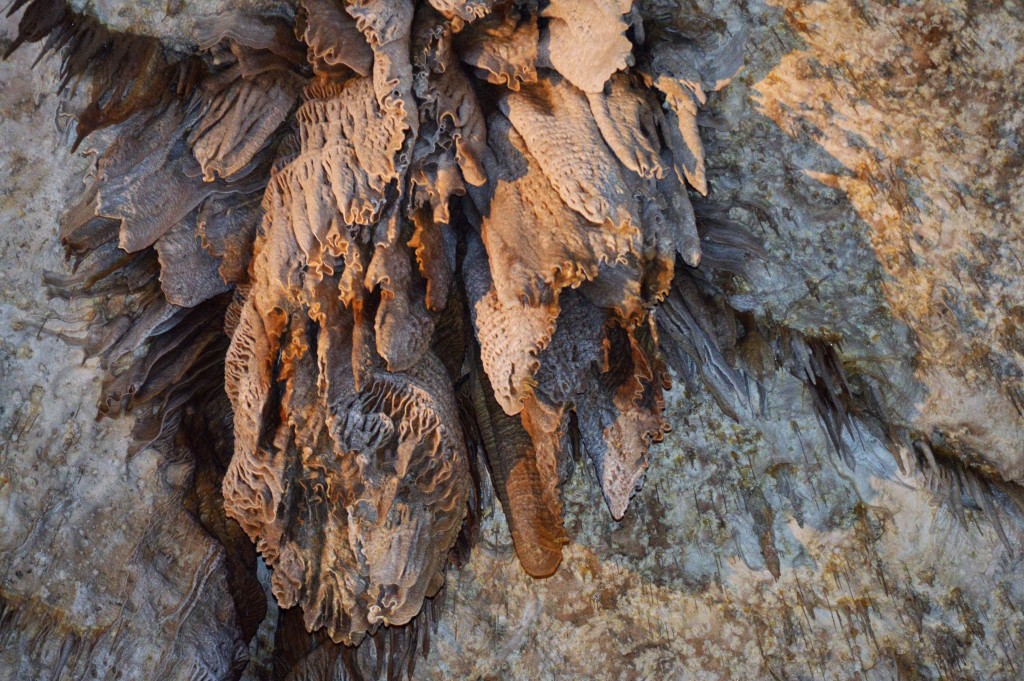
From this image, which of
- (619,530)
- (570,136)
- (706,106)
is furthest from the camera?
(619,530)

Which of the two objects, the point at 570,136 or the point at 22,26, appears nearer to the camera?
the point at 570,136

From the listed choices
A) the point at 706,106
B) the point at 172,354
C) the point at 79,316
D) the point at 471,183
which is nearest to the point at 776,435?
the point at 706,106

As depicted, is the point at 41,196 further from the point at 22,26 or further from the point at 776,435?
the point at 776,435

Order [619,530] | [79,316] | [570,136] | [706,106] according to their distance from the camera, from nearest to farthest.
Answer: [570,136] → [706,106] → [79,316] → [619,530]

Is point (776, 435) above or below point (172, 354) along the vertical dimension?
below

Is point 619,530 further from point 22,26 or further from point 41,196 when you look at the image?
point 22,26

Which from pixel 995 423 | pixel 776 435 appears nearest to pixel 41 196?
pixel 776 435

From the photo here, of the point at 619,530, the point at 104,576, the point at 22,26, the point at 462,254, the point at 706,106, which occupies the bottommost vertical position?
the point at 619,530
